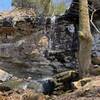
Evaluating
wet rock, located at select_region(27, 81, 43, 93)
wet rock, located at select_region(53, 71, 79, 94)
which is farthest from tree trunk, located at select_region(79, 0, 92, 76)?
wet rock, located at select_region(27, 81, 43, 93)

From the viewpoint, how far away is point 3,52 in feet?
67.2

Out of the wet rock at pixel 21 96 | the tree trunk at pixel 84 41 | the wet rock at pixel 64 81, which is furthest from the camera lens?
the tree trunk at pixel 84 41

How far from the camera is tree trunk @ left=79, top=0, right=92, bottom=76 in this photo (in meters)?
12.1

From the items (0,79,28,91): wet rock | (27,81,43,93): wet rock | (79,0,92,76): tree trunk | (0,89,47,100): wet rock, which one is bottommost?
(27,81,43,93): wet rock

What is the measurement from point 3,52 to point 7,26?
4.81 ft

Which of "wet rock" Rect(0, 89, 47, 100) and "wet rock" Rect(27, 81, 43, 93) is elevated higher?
"wet rock" Rect(0, 89, 47, 100)

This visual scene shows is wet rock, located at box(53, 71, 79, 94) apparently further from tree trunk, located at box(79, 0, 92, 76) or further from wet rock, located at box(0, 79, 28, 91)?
wet rock, located at box(0, 79, 28, 91)

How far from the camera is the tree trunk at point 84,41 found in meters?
12.1

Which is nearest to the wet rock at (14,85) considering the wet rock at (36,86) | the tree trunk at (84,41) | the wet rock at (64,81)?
the wet rock at (36,86)

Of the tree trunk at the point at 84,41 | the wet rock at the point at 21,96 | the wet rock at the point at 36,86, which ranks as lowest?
the wet rock at the point at 36,86

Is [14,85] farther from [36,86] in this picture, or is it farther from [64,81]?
[64,81]

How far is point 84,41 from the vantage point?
12164mm

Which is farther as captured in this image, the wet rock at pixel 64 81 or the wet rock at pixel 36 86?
the wet rock at pixel 36 86

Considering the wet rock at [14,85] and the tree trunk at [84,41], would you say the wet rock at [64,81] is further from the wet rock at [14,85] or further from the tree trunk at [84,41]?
the wet rock at [14,85]
